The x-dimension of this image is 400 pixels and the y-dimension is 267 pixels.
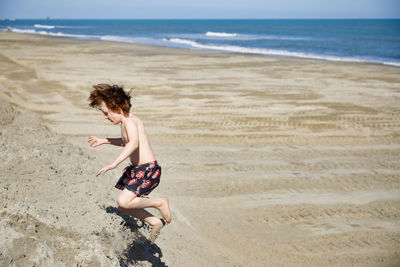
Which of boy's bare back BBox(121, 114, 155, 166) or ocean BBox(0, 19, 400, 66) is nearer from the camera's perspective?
boy's bare back BBox(121, 114, 155, 166)

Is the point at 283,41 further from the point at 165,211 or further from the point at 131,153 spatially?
the point at 131,153

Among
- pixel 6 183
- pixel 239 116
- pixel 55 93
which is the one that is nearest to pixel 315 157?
pixel 239 116

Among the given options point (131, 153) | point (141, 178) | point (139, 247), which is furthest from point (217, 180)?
point (131, 153)

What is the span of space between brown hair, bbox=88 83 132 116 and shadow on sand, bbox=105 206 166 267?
3.45 feet

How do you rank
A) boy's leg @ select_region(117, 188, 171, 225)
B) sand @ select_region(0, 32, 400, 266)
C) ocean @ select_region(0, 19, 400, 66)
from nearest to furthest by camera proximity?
boy's leg @ select_region(117, 188, 171, 225), sand @ select_region(0, 32, 400, 266), ocean @ select_region(0, 19, 400, 66)

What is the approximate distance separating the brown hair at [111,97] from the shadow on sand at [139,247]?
105cm

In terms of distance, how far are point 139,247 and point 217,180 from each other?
283 centimetres

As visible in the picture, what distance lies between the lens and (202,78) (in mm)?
16031

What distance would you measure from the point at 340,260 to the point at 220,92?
920 centimetres

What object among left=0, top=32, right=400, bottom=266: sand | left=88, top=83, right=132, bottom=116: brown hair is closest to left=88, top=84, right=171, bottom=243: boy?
left=88, top=83, right=132, bottom=116: brown hair

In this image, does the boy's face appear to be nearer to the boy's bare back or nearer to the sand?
the boy's bare back

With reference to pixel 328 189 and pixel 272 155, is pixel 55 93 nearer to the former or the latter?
pixel 272 155

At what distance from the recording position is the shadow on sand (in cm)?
351

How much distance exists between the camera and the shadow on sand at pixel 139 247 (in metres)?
3.51
